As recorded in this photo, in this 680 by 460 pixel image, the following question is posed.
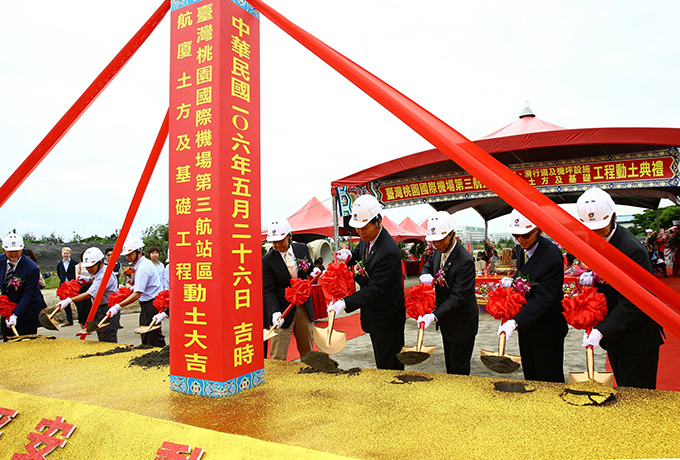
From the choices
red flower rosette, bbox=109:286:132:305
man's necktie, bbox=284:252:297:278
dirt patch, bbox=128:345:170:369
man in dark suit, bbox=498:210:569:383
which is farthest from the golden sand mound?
red flower rosette, bbox=109:286:132:305

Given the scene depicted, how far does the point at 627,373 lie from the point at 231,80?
289 cm

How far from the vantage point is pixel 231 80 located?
2.34 m

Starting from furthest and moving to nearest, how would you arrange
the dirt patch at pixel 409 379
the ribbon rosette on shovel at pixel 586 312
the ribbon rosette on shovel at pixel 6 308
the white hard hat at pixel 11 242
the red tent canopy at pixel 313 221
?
the red tent canopy at pixel 313 221 < the white hard hat at pixel 11 242 < the ribbon rosette on shovel at pixel 6 308 < the dirt patch at pixel 409 379 < the ribbon rosette on shovel at pixel 586 312

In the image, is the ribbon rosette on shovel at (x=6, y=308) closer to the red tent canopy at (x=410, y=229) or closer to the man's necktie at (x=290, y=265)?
the man's necktie at (x=290, y=265)

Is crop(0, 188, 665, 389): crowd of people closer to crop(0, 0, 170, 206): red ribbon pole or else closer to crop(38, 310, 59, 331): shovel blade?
crop(38, 310, 59, 331): shovel blade

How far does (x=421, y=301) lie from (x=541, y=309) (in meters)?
0.75

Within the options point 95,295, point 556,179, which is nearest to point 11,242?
point 95,295

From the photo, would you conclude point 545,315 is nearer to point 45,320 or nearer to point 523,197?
point 523,197

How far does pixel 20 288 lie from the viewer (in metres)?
4.63

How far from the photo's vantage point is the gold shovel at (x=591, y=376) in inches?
79.0

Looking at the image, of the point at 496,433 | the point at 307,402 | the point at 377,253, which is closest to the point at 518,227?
the point at 377,253

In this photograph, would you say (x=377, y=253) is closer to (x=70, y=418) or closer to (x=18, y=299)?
(x=70, y=418)

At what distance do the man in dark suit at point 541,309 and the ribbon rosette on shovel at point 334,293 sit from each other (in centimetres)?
113

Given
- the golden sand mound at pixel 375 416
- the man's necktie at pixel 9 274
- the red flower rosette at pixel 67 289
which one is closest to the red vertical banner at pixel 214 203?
the golden sand mound at pixel 375 416
